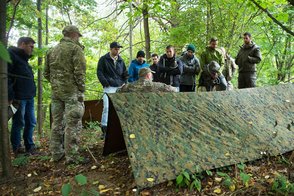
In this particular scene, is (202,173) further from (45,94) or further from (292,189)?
(45,94)

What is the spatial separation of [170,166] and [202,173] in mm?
446

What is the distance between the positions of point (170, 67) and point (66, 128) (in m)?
2.70

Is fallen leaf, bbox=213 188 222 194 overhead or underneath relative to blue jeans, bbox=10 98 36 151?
underneath

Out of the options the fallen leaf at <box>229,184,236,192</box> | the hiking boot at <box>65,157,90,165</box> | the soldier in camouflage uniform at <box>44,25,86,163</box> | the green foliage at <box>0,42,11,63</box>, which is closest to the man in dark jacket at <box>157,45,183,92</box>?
Result: the soldier in camouflage uniform at <box>44,25,86,163</box>

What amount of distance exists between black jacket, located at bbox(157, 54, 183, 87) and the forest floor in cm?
229

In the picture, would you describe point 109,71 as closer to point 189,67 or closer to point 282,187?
point 189,67

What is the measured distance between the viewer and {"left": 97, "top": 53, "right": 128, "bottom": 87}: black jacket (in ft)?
18.6

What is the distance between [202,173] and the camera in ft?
11.0

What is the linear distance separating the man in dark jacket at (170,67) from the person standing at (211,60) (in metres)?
0.75

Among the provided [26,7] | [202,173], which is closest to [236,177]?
[202,173]

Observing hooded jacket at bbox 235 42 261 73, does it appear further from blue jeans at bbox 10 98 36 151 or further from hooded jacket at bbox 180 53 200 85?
blue jeans at bbox 10 98 36 151

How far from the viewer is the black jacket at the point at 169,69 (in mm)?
5969

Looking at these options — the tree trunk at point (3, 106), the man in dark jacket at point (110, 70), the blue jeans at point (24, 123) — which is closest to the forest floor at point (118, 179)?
the tree trunk at point (3, 106)

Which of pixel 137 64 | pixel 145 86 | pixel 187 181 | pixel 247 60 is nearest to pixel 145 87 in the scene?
pixel 145 86
